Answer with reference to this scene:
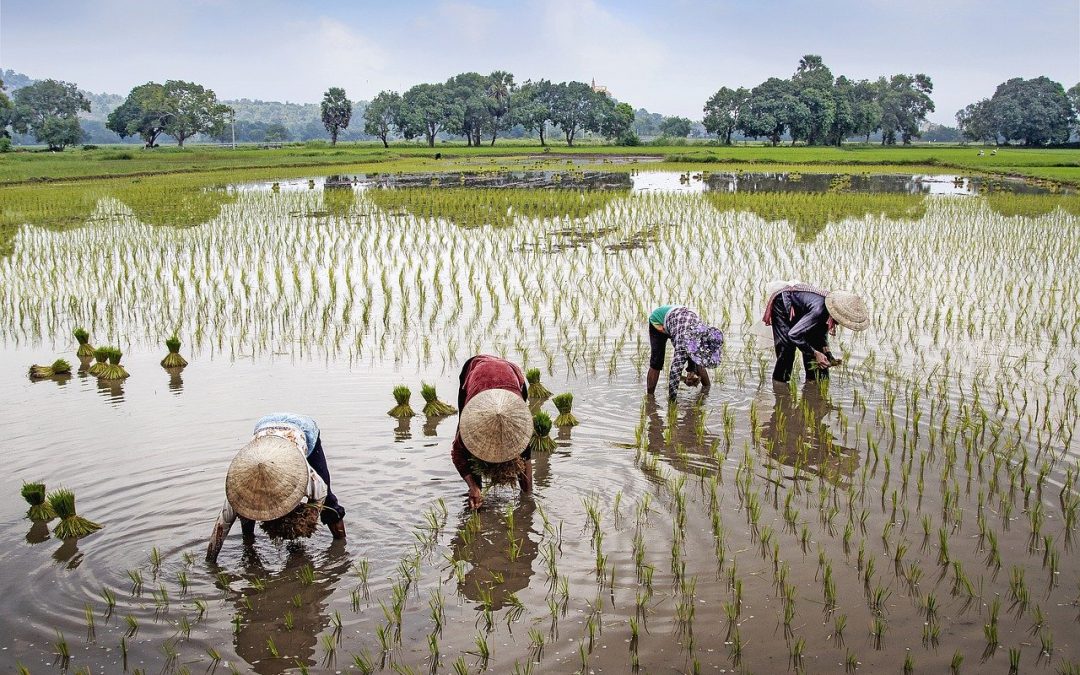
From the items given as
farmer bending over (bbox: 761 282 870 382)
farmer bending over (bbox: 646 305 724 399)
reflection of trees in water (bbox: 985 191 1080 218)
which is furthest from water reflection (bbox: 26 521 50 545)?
reflection of trees in water (bbox: 985 191 1080 218)

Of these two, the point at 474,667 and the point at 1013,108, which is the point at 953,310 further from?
the point at 1013,108

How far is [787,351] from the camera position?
20.9 ft

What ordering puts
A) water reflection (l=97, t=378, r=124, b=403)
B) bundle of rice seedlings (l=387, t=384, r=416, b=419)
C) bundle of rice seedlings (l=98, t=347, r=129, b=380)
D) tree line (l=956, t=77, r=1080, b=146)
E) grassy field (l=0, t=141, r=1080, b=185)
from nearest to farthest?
bundle of rice seedlings (l=387, t=384, r=416, b=419)
water reflection (l=97, t=378, r=124, b=403)
bundle of rice seedlings (l=98, t=347, r=129, b=380)
grassy field (l=0, t=141, r=1080, b=185)
tree line (l=956, t=77, r=1080, b=146)

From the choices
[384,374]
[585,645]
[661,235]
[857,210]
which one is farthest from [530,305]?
[857,210]

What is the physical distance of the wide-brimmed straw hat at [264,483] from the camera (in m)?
3.32

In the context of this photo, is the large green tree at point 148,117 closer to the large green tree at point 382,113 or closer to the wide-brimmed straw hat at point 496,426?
the large green tree at point 382,113

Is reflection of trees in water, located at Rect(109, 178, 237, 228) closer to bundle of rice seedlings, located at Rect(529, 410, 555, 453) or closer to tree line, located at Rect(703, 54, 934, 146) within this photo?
bundle of rice seedlings, located at Rect(529, 410, 555, 453)

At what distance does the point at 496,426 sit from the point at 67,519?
2235 millimetres

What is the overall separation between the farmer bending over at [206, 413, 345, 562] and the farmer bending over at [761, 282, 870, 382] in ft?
11.4

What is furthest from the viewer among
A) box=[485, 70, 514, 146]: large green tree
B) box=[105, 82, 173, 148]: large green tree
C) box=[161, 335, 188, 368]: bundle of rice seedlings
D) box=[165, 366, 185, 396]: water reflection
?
→ box=[485, 70, 514, 146]: large green tree

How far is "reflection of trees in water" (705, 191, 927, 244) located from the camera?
14.9 m

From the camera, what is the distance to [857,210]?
1661cm

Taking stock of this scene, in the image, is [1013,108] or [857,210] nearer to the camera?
[857,210]

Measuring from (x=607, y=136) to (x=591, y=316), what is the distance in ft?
187
